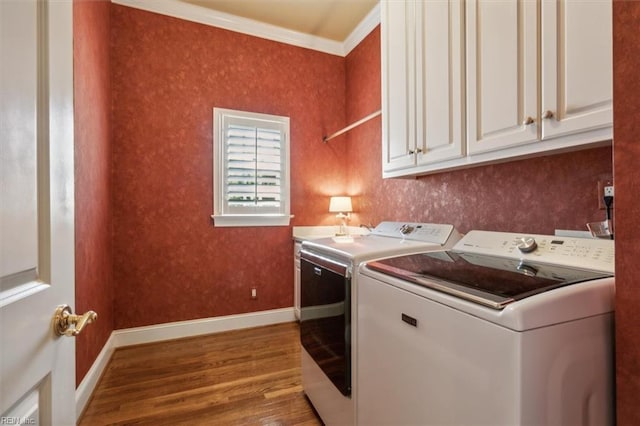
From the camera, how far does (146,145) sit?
2600 mm

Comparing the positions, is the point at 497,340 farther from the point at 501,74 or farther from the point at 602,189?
the point at 501,74

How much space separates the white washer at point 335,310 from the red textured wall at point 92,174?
4.21ft

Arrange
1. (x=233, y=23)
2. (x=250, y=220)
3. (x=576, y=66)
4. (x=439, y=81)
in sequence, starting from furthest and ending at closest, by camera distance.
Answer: (x=250, y=220), (x=233, y=23), (x=439, y=81), (x=576, y=66)

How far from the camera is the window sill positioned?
283cm

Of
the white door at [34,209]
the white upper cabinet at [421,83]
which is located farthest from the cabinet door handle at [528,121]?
the white door at [34,209]

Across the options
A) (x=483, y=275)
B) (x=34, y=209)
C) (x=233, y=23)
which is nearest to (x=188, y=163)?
(x=233, y=23)

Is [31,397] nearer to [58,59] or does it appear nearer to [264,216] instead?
[58,59]

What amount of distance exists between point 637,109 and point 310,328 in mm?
1612

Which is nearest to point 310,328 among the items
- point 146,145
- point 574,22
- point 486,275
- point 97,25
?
point 486,275

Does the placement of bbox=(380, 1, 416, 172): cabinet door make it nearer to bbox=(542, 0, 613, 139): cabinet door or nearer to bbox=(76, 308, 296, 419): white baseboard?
bbox=(542, 0, 613, 139): cabinet door

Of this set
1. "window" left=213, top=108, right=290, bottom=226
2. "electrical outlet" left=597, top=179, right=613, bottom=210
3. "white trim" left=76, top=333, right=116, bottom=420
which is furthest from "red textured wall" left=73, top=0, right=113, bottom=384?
"electrical outlet" left=597, top=179, right=613, bottom=210

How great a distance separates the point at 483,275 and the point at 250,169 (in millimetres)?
2371

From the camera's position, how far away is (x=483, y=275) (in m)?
1.03

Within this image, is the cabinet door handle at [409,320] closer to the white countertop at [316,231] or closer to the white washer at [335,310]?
the white washer at [335,310]
